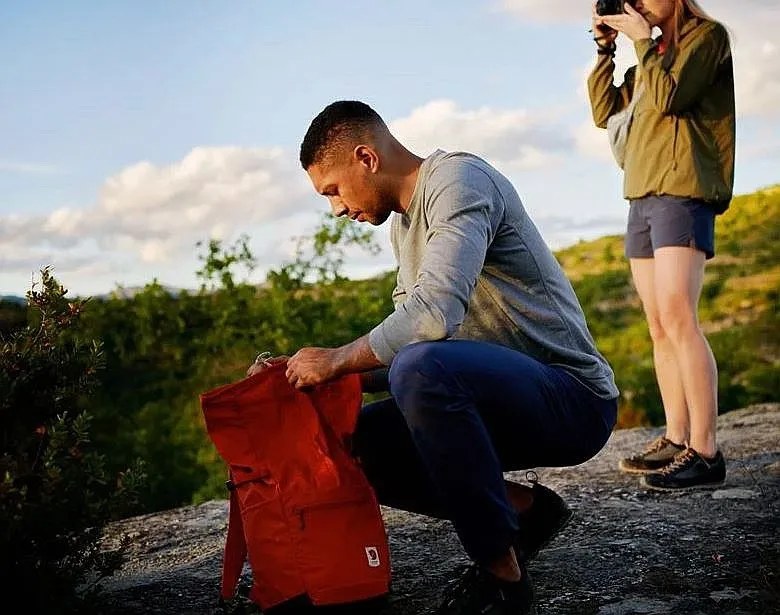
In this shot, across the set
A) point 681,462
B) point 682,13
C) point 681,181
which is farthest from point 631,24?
point 681,462

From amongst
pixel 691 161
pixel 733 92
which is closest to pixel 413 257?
pixel 691 161

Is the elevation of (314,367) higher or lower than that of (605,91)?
lower

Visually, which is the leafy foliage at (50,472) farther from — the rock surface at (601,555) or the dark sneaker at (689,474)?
the dark sneaker at (689,474)

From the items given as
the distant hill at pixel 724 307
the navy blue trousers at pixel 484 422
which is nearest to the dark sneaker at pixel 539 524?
the navy blue trousers at pixel 484 422

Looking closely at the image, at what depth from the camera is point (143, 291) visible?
7.68m

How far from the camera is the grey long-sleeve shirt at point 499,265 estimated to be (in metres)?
2.91

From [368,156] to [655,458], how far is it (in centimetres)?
234

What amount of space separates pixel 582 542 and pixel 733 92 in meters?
1.98

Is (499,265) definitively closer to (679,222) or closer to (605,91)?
(679,222)

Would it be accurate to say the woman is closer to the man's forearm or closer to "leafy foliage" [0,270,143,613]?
the man's forearm

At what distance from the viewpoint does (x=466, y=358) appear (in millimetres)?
2812

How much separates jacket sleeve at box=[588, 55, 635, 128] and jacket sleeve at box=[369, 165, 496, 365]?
2266 millimetres

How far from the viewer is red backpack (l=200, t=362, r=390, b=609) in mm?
2926

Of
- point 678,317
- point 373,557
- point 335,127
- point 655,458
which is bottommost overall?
point 655,458
